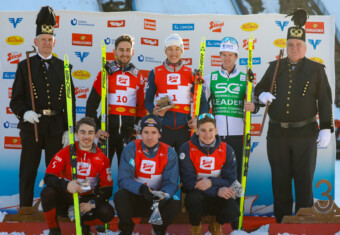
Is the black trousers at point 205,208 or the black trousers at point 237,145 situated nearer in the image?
the black trousers at point 205,208

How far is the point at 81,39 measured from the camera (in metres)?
4.91

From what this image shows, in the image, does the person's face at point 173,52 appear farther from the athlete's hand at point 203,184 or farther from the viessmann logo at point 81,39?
the viessmann logo at point 81,39

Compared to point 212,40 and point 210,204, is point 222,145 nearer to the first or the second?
point 210,204

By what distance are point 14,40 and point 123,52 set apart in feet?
4.93

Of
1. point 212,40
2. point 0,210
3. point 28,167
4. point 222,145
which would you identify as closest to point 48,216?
point 28,167

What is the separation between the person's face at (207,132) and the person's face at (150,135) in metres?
0.34

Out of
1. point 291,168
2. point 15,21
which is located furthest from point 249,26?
point 15,21

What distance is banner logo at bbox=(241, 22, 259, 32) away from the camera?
494 centimetres

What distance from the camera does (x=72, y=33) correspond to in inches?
193

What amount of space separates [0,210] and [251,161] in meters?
2.70

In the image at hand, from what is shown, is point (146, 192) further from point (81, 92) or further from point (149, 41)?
point (149, 41)

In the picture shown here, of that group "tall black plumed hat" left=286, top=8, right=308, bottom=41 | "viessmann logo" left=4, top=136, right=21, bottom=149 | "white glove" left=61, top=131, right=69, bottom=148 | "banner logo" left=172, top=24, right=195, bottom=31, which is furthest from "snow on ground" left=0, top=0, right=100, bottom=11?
"tall black plumed hat" left=286, top=8, right=308, bottom=41

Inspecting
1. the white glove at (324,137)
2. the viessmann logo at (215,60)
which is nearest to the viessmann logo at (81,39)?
the viessmann logo at (215,60)

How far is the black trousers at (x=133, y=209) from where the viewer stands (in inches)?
130
